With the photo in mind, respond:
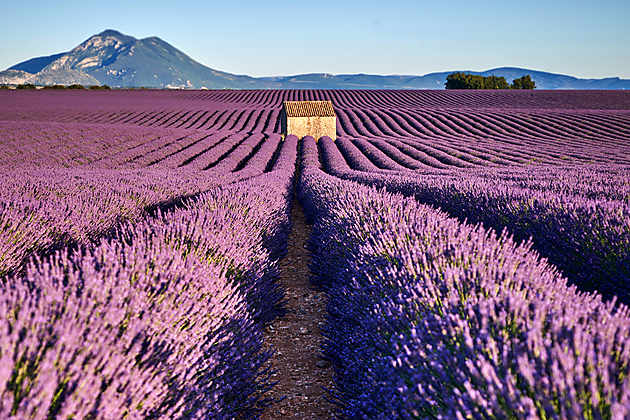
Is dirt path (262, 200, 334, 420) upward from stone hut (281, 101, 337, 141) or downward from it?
downward

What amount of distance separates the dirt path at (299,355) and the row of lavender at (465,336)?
10.6 inches

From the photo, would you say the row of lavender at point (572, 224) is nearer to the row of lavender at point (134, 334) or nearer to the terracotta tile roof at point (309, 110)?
the row of lavender at point (134, 334)

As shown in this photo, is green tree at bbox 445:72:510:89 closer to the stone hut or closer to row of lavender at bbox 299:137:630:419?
the stone hut

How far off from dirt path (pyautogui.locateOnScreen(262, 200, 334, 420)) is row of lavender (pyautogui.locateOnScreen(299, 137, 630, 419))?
0.27 metres

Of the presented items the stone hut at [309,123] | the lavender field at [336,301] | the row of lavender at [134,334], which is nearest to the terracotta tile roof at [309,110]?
the stone hut at [309,123]

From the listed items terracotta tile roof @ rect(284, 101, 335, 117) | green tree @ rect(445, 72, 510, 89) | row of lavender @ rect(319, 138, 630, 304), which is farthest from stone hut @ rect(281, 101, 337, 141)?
green tree @ rect(445, 72, 510, 89)

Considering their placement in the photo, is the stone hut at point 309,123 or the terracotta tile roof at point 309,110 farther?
the terracotta tile roof at point 309,110

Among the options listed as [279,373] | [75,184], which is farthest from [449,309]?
[75,184]

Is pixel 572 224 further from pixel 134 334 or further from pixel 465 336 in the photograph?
pixel 134 334

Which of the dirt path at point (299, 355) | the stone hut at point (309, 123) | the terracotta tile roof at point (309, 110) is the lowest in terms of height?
the dirt path at point (299, 355)

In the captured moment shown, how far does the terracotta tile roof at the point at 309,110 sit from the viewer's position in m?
30.4

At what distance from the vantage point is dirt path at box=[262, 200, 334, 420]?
298 cm

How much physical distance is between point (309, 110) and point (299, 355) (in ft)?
95.7

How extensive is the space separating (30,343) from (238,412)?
1.54m
